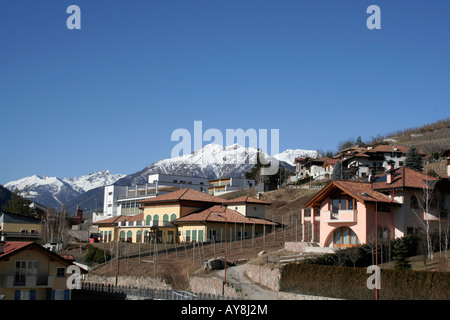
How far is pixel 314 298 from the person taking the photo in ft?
118

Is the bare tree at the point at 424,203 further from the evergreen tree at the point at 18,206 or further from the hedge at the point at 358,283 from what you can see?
the evergreen tree at the point at 18,206

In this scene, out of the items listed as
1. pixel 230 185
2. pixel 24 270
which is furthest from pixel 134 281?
pixel 230 185

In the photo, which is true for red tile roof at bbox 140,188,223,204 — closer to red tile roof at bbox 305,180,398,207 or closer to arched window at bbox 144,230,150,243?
arched window at bbox 144,230,150,243

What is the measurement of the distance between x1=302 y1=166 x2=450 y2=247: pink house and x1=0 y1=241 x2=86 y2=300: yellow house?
23.1 metres

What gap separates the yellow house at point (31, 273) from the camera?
3834 cm

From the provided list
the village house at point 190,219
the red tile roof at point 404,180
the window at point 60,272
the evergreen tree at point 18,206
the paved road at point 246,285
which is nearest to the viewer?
the paved road at point 246,285

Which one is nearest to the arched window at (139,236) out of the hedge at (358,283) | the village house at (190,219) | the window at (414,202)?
the village house at (190,219)

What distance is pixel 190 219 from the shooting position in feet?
231

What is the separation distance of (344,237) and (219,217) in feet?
71.2

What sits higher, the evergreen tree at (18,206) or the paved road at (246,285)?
the evergreen tree at (18,206)

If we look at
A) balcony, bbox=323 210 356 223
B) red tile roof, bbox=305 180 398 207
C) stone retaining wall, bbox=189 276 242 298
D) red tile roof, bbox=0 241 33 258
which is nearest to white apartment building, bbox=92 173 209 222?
red tile roof, bbox=305 180 398 207

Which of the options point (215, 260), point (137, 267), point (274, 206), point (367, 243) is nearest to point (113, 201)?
point (274, 206)

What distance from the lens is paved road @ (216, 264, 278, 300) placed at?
3863cm
